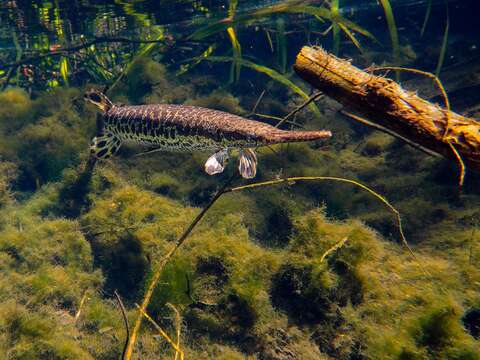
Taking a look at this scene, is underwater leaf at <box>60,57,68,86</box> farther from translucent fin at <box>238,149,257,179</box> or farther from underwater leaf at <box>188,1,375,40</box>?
translucent fin at <box>238,149,257,179</box>

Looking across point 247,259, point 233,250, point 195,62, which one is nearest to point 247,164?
point 233,250

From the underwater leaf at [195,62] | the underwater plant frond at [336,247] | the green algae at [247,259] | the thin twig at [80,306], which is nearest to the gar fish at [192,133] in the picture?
the green algae at [247,259]

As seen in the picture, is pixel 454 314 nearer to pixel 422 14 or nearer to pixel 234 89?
pixel 234 89

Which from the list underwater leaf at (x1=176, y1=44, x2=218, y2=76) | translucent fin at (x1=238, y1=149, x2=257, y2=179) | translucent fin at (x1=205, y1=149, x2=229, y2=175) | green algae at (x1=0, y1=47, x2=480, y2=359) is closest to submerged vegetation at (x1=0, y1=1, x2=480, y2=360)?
green algae at (x1=0, y1=47, x2=480, y2=359)

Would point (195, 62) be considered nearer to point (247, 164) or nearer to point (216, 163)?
point (216, 163)

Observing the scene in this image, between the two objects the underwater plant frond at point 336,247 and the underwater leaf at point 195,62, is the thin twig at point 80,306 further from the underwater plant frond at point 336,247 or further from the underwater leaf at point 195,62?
the underwater leaf at point 195,62

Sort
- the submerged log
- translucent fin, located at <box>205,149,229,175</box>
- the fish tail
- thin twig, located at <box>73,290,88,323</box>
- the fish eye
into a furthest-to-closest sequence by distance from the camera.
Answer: the fish eye < translucent fin, located at <box>205,149,229,175</box> < thin twig, located at <box>73,290,88,323</box> < the fish tail < the submerged log

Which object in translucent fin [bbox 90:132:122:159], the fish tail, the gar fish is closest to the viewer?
the fish tail

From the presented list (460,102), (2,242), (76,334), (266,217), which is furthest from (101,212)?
(460,102)
